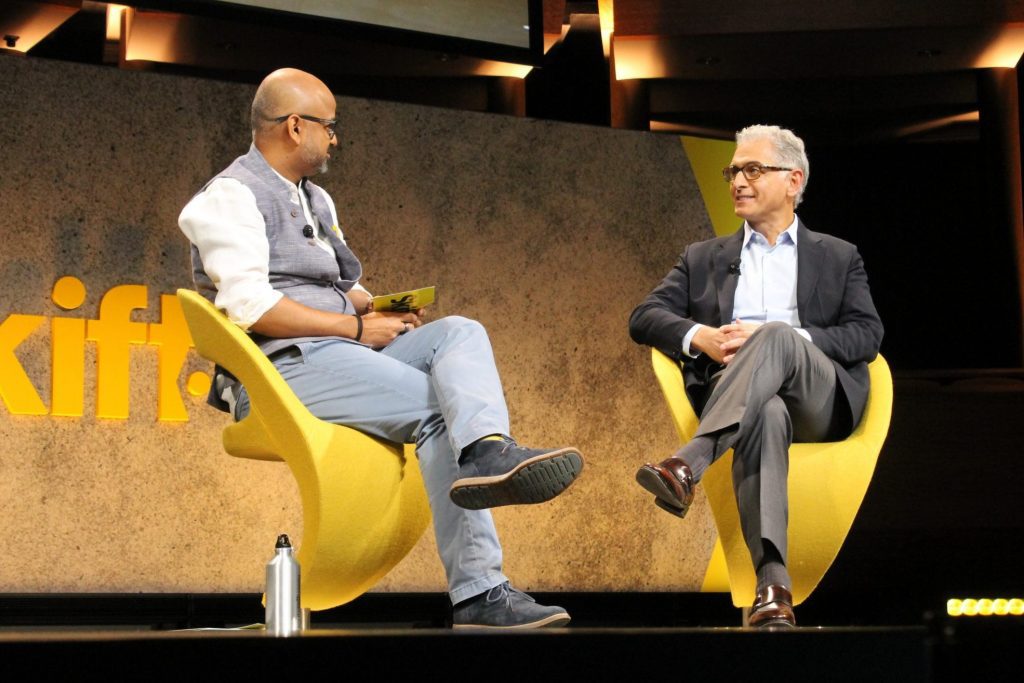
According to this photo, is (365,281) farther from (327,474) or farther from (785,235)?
(327,474)

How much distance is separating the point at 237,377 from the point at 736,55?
14.6ft

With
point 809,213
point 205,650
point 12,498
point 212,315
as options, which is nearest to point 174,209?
point 12,498

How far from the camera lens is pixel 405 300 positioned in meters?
3.30

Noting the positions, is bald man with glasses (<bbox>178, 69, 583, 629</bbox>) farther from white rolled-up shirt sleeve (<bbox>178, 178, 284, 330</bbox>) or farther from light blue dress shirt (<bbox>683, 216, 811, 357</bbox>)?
light blue dress shirt (<bbox>683, 216, 811, 357</bbox>)

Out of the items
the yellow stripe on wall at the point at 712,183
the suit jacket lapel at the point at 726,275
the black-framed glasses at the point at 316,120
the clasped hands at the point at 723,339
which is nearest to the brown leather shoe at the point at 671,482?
the clasped hands at the point at 723,339

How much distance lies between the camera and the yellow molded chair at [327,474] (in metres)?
3.07

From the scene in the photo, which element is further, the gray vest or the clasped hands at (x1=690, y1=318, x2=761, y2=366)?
the clasped hands at (x1=690, y1=318, x2=761, y2=366)

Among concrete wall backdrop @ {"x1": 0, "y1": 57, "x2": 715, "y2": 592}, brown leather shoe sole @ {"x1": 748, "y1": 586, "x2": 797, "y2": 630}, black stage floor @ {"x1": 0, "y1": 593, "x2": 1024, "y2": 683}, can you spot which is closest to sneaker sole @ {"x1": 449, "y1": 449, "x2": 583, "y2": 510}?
brown leather shoe sole @ {"x1": 748, "y1": 586, "x2": 797, "y2": 630}

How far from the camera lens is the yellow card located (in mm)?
3225

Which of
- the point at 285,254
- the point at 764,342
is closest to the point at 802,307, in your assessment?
the point at 764,342

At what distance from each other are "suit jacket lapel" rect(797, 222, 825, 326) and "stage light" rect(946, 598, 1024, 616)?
1.75m

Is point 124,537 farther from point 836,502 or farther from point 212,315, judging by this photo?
point 836,502

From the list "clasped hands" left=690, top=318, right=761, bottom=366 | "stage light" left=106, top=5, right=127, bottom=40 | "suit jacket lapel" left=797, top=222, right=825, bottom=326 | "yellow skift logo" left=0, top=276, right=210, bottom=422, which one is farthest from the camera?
"stage light" left=106, top=5, right=127, bottom=40

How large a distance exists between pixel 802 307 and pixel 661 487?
98 centimetres
